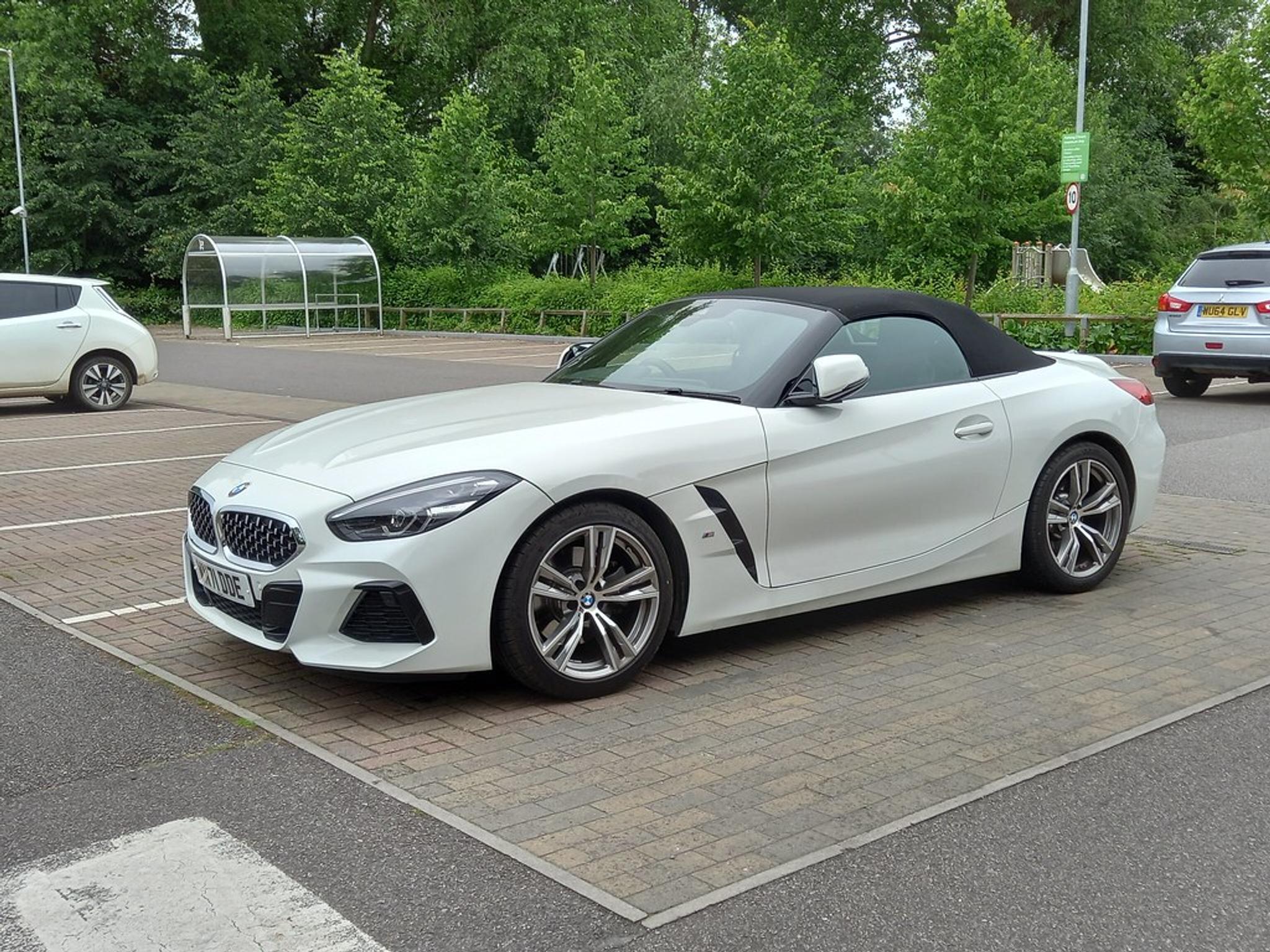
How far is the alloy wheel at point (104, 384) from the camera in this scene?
15562 millimetres

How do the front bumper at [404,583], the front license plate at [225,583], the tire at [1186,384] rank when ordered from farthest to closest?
the tire at [1186,384]
the front license plate at [225,583]
the front bumper at [404,583]

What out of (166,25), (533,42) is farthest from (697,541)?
(166,25)

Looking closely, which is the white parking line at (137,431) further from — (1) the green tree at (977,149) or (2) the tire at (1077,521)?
(1) the green tree at (977,149)

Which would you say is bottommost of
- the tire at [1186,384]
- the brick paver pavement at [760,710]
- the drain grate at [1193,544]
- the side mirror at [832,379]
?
the drain grate at [1193,544]

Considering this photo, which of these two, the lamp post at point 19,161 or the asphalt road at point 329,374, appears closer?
the asphalt road at point 329,374

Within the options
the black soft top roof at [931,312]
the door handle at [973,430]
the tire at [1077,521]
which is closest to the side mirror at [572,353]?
the black soft top roof at [931,312]

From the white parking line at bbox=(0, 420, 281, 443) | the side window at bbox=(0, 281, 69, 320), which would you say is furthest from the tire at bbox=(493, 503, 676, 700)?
the side window at bbox=(0, 281, 69, 320)

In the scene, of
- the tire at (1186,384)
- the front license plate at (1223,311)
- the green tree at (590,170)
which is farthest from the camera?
the green tree at (590,170)

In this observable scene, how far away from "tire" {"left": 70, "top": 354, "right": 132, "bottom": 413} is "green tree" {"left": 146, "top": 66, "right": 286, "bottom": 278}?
94.9 feet

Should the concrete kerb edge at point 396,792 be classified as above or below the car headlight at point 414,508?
below

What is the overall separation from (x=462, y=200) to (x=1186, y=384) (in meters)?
24.1

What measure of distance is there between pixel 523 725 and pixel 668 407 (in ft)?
4.55

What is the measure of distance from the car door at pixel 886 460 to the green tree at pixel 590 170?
28270 millimetres

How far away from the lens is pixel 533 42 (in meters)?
44.5
